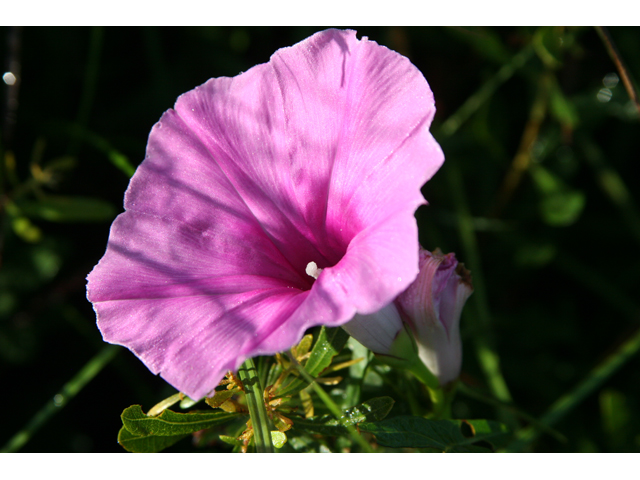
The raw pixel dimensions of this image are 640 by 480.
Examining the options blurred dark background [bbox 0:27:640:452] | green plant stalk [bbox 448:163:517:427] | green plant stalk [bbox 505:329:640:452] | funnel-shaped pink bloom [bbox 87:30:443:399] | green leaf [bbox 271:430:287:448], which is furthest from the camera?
blurred dark background [bbox 0:27:640:452]

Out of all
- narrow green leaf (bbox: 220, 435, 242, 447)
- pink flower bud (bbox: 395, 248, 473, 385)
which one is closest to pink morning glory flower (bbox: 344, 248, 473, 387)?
pink flower bud (bbox: 395, 248, 473, 385)

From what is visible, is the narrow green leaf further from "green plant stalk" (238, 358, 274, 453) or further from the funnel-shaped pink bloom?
the funnel-shaped pink bloom

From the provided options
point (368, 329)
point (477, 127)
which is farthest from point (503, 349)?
point (368, 329)

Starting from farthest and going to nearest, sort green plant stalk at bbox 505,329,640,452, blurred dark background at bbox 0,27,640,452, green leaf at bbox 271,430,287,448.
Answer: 1. blurred dark background at bbox 0,27,640,452
2. green plant stalk at bbox 505,329,640,452
3. green leaf at bbox 271,430,287,448

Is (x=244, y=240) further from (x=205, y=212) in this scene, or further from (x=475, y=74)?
(x=475, y=74)

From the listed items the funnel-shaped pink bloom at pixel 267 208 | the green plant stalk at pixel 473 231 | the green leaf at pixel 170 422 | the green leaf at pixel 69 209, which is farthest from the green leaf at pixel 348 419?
the green leaf at pixel 69 209

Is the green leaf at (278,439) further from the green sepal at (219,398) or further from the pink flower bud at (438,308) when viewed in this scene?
the pink flower bud at (438,308)
